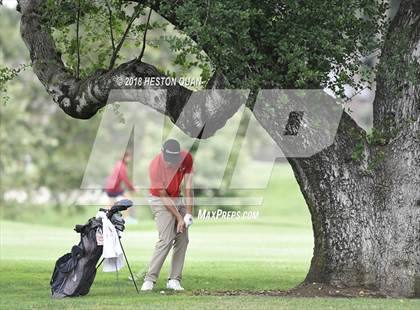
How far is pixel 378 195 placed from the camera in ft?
44.7

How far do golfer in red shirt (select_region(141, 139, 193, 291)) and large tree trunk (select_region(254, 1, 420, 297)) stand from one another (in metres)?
1.27

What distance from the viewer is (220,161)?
1921 inches

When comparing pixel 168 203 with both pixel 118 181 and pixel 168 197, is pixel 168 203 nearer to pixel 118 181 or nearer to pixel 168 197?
pixel 168 197

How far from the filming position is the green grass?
40.2 ft

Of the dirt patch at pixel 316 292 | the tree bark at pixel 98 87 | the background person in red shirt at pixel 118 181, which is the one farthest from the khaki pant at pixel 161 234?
the background person in red shirt at pixel 118 181

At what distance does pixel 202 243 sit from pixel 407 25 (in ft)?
41.4

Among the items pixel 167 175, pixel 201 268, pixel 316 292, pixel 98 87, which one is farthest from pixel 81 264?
pixel 201 268

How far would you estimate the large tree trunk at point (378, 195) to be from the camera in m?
13.5

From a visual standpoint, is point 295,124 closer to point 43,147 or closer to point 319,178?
point 319,178

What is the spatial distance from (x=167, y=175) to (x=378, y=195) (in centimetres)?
286

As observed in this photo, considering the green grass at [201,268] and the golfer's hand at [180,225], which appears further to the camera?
the golfer's hand at [180,225]

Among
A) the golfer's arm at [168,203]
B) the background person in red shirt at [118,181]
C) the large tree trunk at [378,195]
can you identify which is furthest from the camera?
the background person in red shirt at [118,181]

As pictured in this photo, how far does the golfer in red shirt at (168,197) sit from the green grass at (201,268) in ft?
1.80

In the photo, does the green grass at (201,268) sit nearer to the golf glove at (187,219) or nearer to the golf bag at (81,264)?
the golf bag at (81,264)
